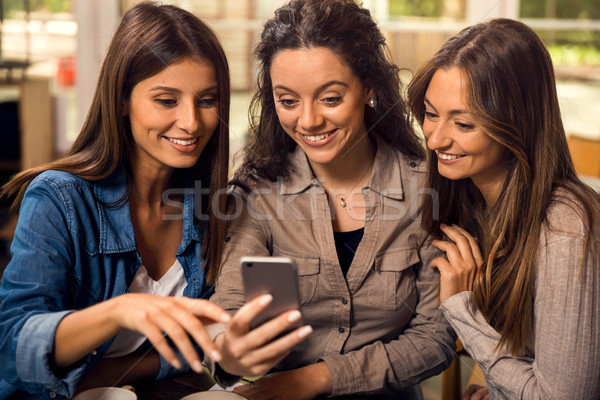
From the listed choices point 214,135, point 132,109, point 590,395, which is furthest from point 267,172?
point 590,395

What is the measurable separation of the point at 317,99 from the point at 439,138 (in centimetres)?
28

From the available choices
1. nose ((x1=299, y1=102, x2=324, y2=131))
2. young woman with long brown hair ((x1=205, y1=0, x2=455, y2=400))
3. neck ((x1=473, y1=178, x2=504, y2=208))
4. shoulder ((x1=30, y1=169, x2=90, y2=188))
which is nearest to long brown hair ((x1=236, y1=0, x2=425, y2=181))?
young woman with long brown hair ((x1=205, y1=0, x2=455, y2=400))

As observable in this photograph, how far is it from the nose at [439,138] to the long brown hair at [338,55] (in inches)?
9.6

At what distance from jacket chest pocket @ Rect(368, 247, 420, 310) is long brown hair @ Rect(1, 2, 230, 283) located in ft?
1.19

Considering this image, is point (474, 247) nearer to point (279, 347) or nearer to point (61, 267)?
point (279, 347)

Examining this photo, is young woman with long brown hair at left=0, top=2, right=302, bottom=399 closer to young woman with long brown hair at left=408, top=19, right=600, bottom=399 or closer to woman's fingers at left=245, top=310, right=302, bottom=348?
woman's fingers at left=245, top=310, right=302, bottom=348

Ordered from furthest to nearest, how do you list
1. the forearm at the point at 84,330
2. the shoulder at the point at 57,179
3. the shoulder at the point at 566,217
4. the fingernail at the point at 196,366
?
the shoulder at the point at 57,179 < the shoulder at the point at 566,217 < the forearm at the point at 84,330 < the fingernail at the point at 196,366

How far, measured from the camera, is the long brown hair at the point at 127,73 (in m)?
1.30

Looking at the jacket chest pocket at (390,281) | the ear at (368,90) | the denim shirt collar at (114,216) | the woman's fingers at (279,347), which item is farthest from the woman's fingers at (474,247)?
the denim shirt collar at (114,216)

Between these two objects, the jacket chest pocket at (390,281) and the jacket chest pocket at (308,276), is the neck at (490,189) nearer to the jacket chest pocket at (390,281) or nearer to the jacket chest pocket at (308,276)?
the jacket chest pocket at (390,281)

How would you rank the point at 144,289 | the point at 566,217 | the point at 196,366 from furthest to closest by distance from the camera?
the point at 144,289
the point at 566,217
the point at 196,366

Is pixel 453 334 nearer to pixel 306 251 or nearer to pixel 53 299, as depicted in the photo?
pixel 306 251

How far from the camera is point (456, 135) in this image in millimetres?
1261

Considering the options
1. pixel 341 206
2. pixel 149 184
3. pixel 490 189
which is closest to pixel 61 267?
pixel 149 184
